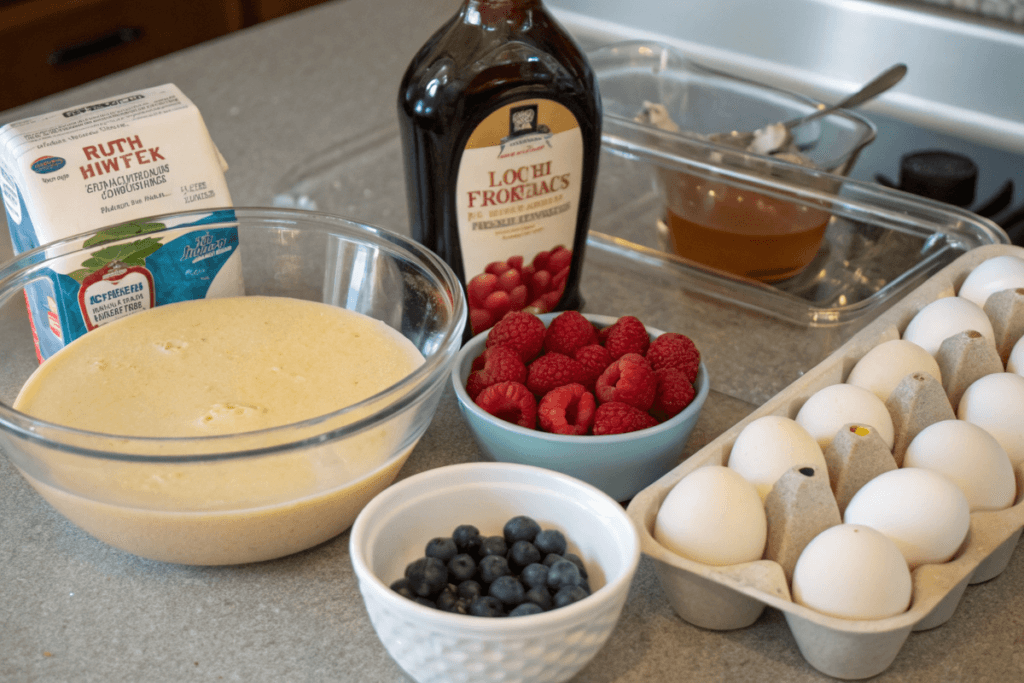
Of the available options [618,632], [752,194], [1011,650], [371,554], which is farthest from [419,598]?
[752,194]

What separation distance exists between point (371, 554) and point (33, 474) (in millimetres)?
234

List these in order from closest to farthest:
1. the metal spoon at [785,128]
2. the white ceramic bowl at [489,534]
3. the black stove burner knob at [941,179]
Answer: the white ceramic bowl at [489,534]
the metal spoon at [785,128]
the black stove burner knob at [941,179]

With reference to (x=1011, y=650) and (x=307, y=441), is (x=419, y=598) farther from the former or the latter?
(x=1011, y=650)

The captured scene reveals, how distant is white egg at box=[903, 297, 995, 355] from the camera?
75 centimetres

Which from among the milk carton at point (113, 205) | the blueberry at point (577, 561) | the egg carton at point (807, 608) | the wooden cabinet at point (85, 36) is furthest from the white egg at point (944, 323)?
the wooden cabinet at point (85, 36)

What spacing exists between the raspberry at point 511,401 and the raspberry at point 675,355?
4.1 inches

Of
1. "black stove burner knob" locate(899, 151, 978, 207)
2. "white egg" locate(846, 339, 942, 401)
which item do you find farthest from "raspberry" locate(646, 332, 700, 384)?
"black stove burner knob" locate(899, 151, 978, 207)

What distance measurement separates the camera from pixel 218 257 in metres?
0.84

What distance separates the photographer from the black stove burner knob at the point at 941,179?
1.19 m

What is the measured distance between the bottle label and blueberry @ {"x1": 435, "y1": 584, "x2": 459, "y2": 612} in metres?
0.35

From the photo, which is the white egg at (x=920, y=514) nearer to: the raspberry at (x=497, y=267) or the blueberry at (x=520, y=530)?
the blueberry at (x=520, y=530)

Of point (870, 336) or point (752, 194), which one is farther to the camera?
point (752, 194)

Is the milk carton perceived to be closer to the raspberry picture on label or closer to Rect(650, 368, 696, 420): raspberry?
the raspberry picture on label

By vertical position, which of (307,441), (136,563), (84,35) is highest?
(307,441)
